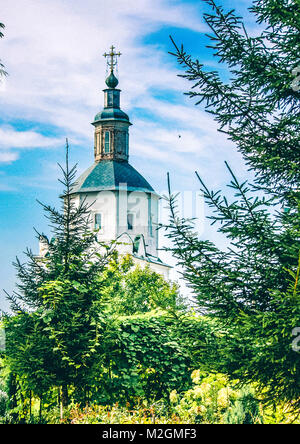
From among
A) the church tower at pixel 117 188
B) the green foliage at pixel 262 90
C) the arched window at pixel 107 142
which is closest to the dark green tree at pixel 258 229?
the green foliage at pixel 262 90

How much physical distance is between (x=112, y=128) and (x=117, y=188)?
6869 millimetres

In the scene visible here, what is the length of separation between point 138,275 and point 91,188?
1855cm

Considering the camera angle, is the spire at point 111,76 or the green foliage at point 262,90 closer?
the green foliage at point 262,90

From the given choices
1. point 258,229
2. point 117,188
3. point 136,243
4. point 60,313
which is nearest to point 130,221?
point 136,243

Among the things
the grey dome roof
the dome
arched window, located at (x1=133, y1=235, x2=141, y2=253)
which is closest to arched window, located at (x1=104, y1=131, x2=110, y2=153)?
the grey dome roof

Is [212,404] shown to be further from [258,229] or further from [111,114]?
[111,114]

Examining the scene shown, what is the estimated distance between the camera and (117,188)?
5484 cm

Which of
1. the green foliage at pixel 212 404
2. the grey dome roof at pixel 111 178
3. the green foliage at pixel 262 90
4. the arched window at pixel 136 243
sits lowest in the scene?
the green foliage at pixel 212 404

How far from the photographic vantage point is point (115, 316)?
10211mm

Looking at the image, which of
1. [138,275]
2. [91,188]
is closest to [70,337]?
[138,275]

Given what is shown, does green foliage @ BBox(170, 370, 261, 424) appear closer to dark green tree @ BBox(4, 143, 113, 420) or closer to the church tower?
dark green tree @ BBox(4, 143, 113, 420)

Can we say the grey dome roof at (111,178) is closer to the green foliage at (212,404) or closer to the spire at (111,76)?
the spire at (111,76)

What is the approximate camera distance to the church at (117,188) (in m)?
55.2

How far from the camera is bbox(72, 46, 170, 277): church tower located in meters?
55.2
